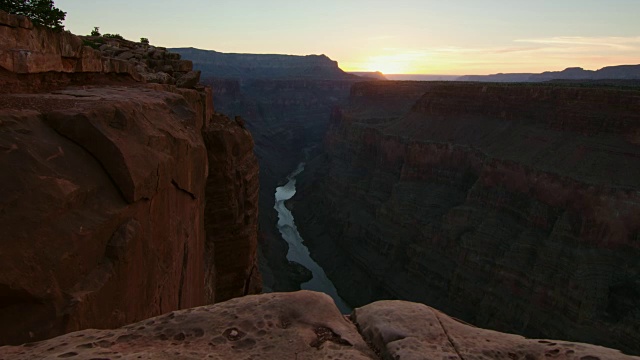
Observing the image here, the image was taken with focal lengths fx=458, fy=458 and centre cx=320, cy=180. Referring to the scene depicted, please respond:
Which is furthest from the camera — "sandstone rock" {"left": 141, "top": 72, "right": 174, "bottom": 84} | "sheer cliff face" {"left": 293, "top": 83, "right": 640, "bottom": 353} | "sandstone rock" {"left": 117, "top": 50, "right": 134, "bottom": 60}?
"sheer cliff face" {"left": 293, "top": 83, "right": 640, "bottom": 353}

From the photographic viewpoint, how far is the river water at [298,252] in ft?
152

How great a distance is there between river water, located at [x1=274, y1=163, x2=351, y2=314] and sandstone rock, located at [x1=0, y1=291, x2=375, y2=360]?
123ft

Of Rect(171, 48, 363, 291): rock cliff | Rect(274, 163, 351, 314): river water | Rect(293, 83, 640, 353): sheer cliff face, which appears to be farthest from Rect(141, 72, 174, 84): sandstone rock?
Rect(171, 48, 363, 291): rock cliff

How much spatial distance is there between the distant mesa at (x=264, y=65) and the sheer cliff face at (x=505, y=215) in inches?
4823

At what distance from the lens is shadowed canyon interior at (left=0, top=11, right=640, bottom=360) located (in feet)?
18.6

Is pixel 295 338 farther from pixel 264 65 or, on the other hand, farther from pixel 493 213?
pixel 264 65

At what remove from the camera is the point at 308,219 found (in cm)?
6644

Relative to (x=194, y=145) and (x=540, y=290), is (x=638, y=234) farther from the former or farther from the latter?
(x=194, y=145)

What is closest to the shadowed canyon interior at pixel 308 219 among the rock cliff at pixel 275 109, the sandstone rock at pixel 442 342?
the sandstone rock at pixel 442 342

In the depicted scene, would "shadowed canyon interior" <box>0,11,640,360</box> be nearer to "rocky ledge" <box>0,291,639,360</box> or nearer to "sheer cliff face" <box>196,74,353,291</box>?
"rocky ledge" <box>0,291,639,360</box>

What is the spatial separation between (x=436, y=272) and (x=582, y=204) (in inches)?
550

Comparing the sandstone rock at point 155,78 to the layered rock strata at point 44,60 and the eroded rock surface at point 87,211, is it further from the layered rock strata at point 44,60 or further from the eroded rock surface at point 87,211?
the eroded rock surface at point 87,211

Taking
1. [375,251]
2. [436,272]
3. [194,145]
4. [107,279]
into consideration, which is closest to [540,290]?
→ [436,272]

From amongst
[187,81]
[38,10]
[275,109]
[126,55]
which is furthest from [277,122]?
[38,10]
